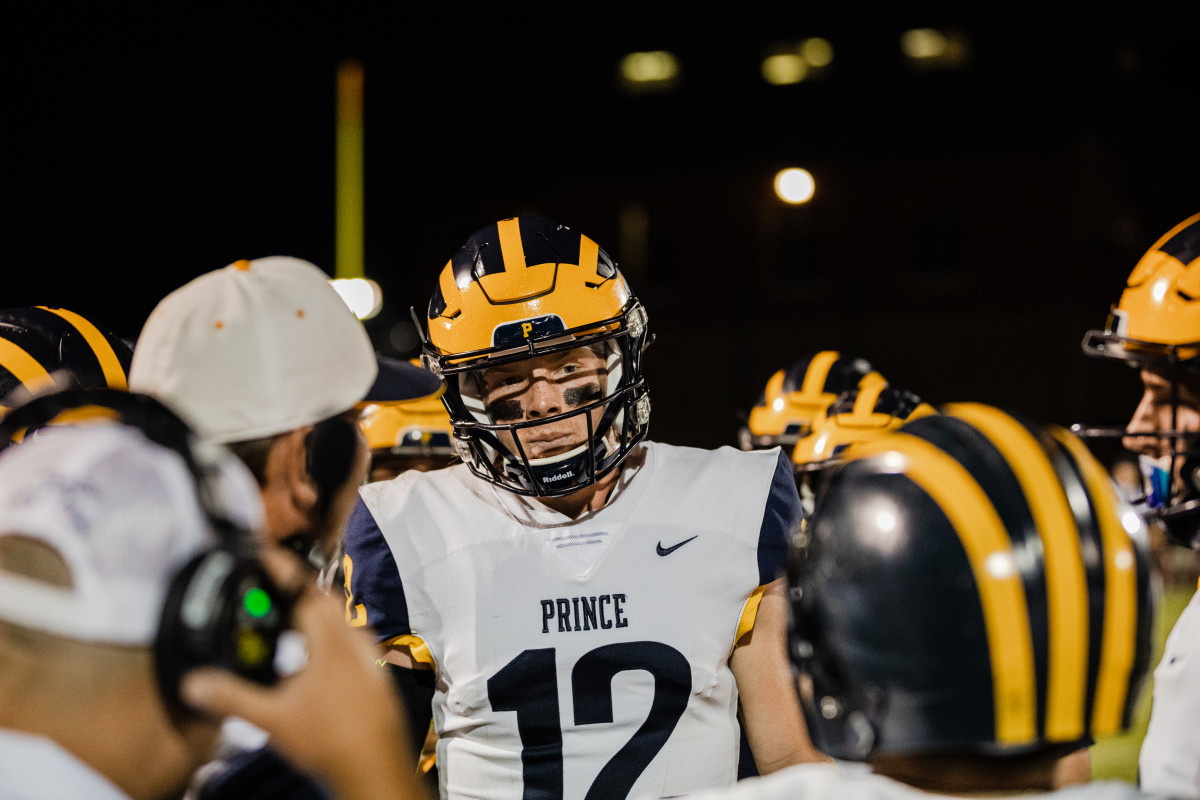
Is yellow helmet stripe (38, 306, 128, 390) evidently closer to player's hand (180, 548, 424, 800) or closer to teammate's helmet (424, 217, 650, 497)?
teammate's helmet (424, 217, 650, 497)


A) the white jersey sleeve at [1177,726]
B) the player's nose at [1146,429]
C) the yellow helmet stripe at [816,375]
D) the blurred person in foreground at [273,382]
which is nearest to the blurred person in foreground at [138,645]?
the blurred person in foreground at [273,382]

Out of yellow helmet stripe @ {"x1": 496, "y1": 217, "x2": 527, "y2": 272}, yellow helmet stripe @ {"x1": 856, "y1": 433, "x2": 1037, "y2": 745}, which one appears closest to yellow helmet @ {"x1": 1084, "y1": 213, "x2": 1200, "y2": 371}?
yellow helmet stripe @ {"x1": 496, "y1": 217, "x2": 527, "y2": 272}

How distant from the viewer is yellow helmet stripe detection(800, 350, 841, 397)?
5684 mm

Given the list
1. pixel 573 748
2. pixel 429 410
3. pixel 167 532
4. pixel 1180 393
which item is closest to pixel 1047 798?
pixel 167 532

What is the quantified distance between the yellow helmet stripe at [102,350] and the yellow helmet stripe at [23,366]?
0.14 m

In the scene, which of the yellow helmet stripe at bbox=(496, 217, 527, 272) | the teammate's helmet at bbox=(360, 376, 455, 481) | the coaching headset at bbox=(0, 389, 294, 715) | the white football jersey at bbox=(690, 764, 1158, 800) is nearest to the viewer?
the coaching headset at bbox=(0, 389, 294, 715)

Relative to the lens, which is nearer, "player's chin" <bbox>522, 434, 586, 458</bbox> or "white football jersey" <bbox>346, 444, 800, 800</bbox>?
"white football jersey" <bbox>346, 444, 800, 800</bbox>

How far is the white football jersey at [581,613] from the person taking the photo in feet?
7.95

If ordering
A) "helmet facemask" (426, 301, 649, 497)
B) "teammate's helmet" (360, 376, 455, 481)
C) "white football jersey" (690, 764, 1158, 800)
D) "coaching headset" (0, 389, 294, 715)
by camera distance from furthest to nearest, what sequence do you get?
1. "teammate's helmet" (360, 376, 455, 481)
2. "helmet facemask" (426, 301, 649, 497)
3. "white football jersey" (690, 764, 1158, 800)
4. "coaching headset" (0, 389, 294, 715)

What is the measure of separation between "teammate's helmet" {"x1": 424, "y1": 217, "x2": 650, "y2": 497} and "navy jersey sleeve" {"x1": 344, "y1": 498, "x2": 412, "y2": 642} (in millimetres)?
307

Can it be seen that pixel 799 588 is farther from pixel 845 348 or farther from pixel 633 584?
pixel 845 348

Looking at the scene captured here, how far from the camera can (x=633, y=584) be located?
2529 mm

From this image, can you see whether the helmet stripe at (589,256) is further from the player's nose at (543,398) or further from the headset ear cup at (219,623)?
the headset ear cup at (219,623)

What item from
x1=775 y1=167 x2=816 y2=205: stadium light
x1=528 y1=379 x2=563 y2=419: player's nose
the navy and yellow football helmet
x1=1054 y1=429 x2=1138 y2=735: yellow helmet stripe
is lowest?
the navy and yellow football helmet
